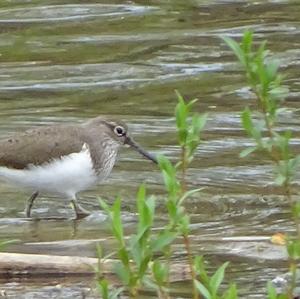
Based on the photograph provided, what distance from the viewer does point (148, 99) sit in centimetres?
1262

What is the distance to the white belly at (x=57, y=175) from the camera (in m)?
9.31

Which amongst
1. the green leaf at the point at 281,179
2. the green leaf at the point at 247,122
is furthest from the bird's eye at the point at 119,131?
the green leaf at the point at 247,122

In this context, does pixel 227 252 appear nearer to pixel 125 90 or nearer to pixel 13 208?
pixel 13 208

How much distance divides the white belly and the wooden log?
2030 mm

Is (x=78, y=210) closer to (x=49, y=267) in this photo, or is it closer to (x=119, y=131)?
(x=119, y=131)

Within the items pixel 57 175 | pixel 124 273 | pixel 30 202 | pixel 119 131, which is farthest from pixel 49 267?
pixel 119 131

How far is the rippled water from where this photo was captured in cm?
811

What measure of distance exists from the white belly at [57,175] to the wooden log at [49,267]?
2.03 metres

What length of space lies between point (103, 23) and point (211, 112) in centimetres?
377

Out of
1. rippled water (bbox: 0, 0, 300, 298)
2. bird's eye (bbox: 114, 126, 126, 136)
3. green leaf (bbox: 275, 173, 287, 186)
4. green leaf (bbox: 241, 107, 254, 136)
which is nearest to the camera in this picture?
green leaf (bbox: 241, 107, 254, 136)

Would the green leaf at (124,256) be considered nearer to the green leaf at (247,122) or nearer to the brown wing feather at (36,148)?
the green leaf at (247,122)

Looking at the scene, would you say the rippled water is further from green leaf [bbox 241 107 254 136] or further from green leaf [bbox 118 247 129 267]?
green leaf [bbox 118 247 129 267]

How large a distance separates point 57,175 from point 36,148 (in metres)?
0.23

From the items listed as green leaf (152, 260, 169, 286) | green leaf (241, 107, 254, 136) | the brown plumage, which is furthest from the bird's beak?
green leaf (152, 260, 169, 286)
